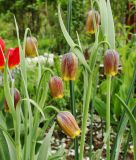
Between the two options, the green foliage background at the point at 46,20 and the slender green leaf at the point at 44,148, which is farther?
the green foliage background at the point at 46,20

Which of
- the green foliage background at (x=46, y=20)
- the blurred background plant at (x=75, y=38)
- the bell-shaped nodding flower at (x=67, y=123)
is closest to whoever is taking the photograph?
the bell-shaped nodding flower at (x=67, y=123)

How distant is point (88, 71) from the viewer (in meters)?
1.15

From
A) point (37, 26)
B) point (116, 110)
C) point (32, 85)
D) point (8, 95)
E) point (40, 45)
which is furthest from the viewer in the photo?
→ point (37, 26)

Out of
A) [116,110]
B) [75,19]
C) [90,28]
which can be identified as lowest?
[116,110]

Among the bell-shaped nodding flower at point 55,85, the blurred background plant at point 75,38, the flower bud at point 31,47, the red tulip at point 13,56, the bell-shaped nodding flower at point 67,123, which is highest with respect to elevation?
the flower bud at point 31,47

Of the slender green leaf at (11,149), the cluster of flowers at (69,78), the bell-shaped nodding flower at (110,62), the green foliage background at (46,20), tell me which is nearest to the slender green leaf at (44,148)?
the slender green leaf at (11,149)

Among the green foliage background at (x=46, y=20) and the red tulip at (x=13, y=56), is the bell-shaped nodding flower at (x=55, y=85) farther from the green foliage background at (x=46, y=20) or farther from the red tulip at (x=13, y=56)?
the green foliage background at (x=46, y=20)

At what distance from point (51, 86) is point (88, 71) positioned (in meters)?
0.10

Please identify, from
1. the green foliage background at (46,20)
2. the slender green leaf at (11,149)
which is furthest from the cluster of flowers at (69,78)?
the green foliage background at (46,20)

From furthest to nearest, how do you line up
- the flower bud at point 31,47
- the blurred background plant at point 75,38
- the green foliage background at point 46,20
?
the green foliage background at point 46,20, the blurred background plant at point 75,38, the flower bud at point 31,47

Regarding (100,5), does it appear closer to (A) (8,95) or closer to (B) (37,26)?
(A) (8,95)

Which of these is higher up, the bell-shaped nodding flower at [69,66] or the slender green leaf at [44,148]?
the bell-shaped nodding flower at [69,66]

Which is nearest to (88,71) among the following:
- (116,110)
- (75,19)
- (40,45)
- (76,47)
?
(76,47)

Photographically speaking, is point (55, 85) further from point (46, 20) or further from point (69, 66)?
point (46, 20)
